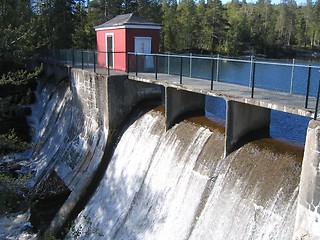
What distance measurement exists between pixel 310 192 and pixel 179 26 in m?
63.6

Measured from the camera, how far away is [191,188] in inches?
406

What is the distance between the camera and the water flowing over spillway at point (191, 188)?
8227mm

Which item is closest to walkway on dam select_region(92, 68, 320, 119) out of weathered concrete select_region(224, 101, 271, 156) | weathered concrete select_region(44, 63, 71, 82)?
weathered concrete select_region(224, 101, 271, 156)

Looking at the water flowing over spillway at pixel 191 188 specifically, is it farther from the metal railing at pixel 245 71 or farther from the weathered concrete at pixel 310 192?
the metal railing at pixel 245 71

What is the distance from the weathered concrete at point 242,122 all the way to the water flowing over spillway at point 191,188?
0.37 meters

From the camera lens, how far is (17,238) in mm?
13984

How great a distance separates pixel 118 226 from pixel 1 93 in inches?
813

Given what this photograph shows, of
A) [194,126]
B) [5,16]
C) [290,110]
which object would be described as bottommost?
[194,126]

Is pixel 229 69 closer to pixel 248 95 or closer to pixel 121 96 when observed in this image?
pixel 248 95

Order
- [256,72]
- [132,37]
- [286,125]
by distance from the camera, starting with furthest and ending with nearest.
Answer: [132,37], [286,125], [256,72]

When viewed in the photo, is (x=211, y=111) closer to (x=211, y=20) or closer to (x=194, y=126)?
(x=194, y=126)

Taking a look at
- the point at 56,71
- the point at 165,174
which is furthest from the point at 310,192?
the point at 56,71

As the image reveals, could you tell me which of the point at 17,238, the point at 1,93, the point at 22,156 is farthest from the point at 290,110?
the point at 1,93

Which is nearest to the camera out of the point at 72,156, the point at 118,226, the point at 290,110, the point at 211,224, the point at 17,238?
the point at 290,110
